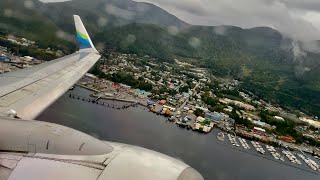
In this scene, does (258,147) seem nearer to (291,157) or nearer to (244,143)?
(244,143)

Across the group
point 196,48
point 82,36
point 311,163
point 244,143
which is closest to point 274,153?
point 244,143

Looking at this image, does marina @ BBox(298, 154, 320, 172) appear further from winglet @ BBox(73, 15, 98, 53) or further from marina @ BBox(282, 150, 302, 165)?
winglet @ BBox(73, 15, 98, 53)

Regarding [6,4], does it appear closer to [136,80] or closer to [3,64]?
[3,64]

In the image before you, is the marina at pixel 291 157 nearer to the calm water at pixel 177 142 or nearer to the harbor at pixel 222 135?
the harbor at pixel 222 135

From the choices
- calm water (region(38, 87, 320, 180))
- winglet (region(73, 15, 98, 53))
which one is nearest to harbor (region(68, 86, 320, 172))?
calm water (region(38, 87, 320, 180))

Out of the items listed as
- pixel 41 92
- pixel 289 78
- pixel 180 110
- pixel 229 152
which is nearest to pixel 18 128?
pixel 41 92
